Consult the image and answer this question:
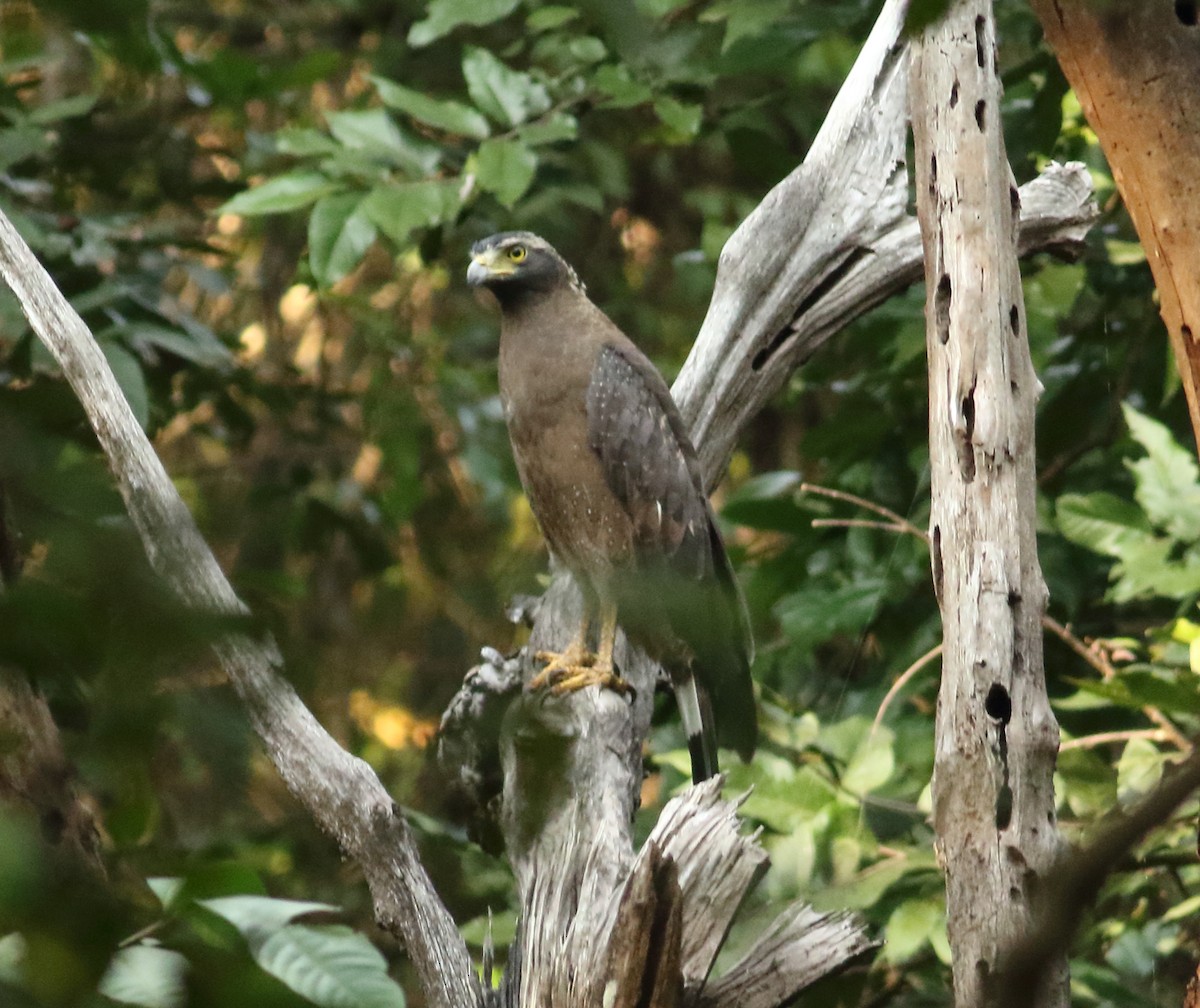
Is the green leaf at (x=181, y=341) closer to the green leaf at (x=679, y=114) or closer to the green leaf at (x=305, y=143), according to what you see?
the green leaf at (x=305, y=143)

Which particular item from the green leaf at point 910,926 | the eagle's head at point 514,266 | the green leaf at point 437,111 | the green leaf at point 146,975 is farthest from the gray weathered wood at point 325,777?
the eagle's head at point 514,266

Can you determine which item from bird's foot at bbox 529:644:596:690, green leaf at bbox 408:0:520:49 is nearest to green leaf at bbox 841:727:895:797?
bird's foot at bbox 529:644:596:690

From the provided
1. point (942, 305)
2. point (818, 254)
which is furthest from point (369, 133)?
point (942, 305)

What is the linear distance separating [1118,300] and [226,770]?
12.2 feet

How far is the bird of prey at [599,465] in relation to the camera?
310 cm

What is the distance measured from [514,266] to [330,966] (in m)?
2.70

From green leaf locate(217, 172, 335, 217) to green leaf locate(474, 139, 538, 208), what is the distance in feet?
1.24

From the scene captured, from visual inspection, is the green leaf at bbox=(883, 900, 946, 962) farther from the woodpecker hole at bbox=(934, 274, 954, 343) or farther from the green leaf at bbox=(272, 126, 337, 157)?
the green leaf at bbox=(272, 126, 337, 157)

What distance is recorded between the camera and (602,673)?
9.82ft

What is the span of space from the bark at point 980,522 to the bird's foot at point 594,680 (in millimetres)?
856

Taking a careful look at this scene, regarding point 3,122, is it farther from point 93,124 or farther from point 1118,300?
point 1118,300

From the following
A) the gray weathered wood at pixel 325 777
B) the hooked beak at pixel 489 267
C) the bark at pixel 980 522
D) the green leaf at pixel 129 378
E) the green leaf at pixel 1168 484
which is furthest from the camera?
the hooked beak at pixel 489 267

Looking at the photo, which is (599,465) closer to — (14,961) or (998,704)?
(998,704)

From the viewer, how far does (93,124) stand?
3.59m
